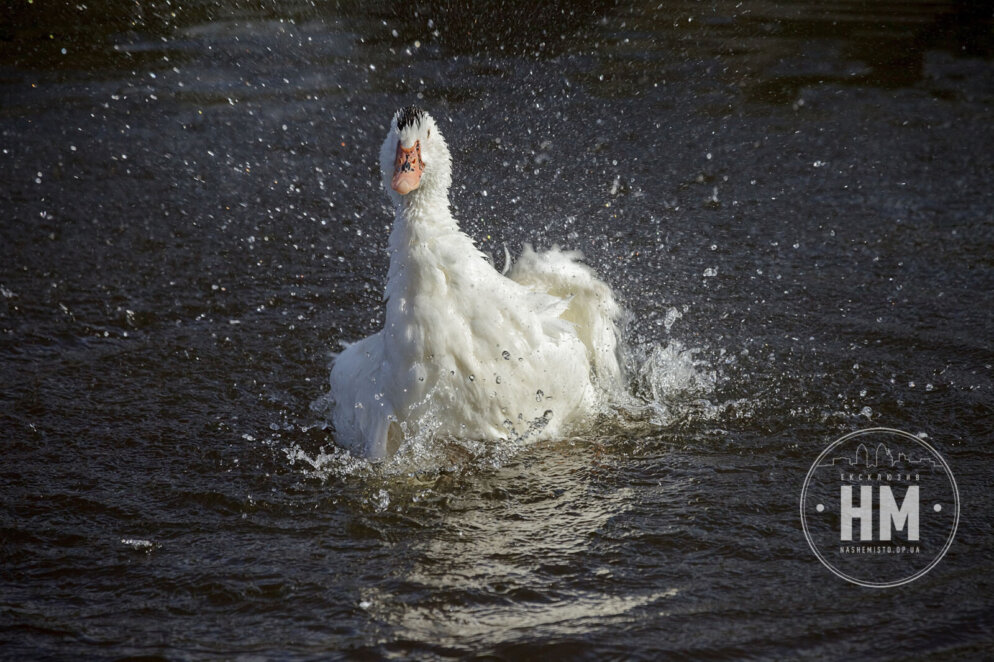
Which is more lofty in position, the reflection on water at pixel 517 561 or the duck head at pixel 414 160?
the duck head at pixel 414 160

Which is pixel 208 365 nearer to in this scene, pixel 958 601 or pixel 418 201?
pixel 418 201

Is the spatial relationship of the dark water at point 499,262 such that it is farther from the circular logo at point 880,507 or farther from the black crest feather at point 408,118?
the black crest feather at point 408,118

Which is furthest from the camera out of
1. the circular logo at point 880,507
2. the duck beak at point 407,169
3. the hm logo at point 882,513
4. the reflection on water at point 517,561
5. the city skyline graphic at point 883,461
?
the city skyline graphic at point 883,461

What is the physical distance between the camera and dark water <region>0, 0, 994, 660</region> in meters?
3.65

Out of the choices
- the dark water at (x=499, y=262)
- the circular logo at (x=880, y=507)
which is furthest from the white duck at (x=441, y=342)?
the circular logo at (x=880, y=507)

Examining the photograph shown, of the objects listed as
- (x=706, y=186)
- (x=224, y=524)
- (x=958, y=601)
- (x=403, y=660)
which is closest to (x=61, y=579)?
(x=224, y=524)

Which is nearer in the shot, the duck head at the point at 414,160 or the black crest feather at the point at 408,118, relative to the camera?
the duck head at the point at 414,160

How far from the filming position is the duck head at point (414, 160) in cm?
442

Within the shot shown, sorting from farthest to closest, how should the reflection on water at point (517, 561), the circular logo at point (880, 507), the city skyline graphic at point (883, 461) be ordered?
the city skyline graphic at point (883, 461) < the circular logo at point (880, 507) < the reflection on water at point (517, 561)

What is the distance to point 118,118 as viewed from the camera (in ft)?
34.0

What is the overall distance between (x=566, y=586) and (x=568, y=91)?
7930mm

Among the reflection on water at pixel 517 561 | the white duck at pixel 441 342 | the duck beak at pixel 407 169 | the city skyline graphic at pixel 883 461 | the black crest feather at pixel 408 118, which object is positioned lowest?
the reflection on water at pixel 517 561

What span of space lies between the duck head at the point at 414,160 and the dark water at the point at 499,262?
4.21 feet

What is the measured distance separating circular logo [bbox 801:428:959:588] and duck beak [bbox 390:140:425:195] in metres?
2.25
